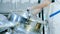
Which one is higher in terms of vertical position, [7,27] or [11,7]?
[11,7]

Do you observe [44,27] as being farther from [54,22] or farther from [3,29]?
[3,29]

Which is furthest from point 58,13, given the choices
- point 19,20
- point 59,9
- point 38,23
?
point 19,20

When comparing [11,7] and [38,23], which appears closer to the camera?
[38,23]

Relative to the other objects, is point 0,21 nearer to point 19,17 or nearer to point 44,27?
point 19,17

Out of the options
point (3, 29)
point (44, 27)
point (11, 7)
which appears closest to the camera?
point (3, 29)

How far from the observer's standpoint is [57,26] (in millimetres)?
995

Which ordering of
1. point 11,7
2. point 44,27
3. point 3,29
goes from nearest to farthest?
point 3,29 < point 44,27 < point 11,7

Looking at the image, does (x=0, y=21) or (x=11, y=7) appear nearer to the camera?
(x=0, y=21)

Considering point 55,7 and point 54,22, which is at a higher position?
point 55,7

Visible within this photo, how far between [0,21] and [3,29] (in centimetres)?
8

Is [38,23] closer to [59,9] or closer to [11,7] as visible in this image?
[59,9]

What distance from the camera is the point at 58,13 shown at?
0.97m

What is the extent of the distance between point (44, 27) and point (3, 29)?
0.32m

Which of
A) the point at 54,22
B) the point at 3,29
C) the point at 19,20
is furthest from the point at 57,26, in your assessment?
the point at 3,29
